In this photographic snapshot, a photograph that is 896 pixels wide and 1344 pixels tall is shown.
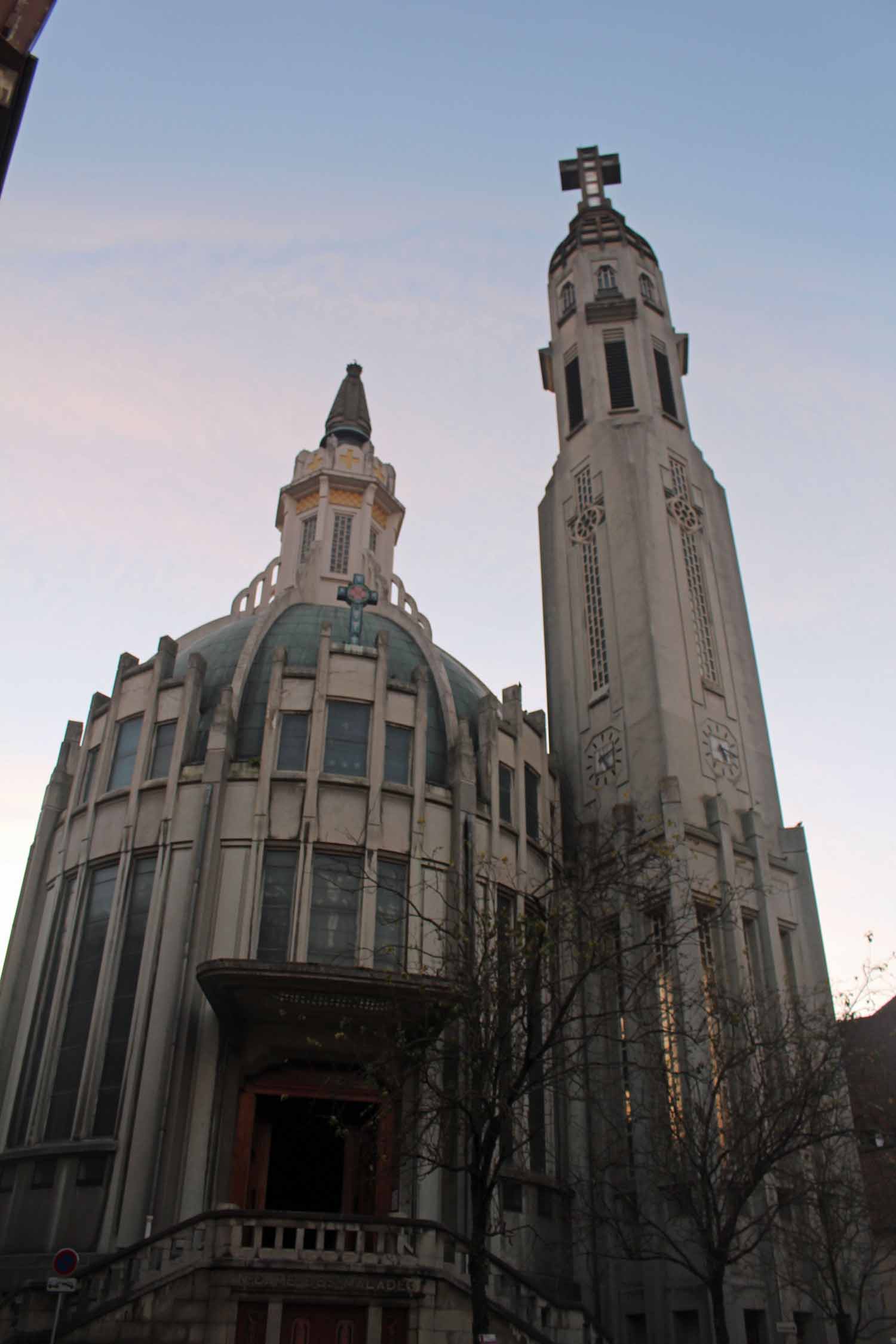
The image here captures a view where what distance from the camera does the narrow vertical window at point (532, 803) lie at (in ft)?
110

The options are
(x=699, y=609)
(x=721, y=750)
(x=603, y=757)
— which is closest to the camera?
(x=721, y=750)

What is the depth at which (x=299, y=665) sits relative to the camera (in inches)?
1294

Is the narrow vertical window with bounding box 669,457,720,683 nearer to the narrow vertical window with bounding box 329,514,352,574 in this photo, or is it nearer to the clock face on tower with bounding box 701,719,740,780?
the clock face on tower with bounding box 701,719,740,780

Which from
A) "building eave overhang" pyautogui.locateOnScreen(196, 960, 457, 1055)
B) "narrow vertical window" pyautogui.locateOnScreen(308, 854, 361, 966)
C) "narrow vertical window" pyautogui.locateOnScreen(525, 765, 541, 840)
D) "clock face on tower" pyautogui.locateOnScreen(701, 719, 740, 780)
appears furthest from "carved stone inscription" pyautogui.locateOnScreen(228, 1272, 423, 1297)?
"clock face on tower" pyautogui.locateOnScreen(701, 719, 740, 780)

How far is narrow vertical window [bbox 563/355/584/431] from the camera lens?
4631cm

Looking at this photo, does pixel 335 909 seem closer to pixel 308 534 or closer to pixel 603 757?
pixel 603 757

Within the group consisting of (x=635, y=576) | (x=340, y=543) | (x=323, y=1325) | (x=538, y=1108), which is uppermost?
(x=340, y=543)

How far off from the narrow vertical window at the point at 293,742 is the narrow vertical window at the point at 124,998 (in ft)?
14.0

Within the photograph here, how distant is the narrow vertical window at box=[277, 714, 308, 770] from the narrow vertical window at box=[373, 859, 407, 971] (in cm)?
359

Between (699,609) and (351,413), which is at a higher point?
(351,413)

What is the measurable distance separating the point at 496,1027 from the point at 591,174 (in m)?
53.3

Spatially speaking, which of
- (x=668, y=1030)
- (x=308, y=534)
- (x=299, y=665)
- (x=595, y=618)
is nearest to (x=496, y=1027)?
(x=668, y=1030)

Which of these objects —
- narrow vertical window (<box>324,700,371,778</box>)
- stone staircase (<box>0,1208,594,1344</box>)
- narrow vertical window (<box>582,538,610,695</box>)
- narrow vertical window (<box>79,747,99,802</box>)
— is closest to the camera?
stone staircase (<box>0,1208,594,1344</box>)

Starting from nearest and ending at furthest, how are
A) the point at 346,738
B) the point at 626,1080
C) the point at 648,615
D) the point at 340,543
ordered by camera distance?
the point at 626,1080
the point at 346,738
the point at 648,615
the point at 340,543
